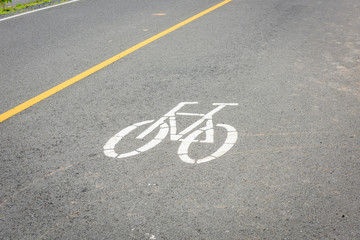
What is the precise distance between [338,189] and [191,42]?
4535 millimetres

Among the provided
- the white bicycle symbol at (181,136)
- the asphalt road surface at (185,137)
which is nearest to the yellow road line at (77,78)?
the asphalt road surface at (185,137)

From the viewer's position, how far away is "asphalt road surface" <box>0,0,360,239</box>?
299cm

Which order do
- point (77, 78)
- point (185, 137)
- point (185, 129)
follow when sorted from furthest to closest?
point (77, 78), point (185, 129), point (185, 137)

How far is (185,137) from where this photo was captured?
13.5 feet

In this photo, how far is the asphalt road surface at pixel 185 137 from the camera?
9.81ft

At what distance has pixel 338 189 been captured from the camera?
326 centimetres

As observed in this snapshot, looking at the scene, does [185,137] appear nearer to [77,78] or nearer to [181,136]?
[181,136]

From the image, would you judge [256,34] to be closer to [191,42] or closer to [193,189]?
[191,42]

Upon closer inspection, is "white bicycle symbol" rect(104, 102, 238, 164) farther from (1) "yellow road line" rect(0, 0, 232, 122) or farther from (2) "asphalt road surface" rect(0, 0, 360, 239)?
(1) "yellow road line" rect(0, 0, 232, 122)

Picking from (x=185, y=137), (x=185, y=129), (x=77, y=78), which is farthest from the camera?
(x=77, y=78)

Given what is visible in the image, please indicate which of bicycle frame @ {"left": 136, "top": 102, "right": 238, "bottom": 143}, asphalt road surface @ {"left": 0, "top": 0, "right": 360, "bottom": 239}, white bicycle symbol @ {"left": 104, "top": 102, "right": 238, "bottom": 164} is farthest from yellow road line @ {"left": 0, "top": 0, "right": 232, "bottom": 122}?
bicycle frame @ {"left": 136, "top": 102, "right": 238, "bottom": 143}

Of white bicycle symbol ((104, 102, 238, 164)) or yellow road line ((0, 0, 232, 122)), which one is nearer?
white bicycle symbol ((104, 102, 238, 164))

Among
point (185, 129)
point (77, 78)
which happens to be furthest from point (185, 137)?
point (77, 78)

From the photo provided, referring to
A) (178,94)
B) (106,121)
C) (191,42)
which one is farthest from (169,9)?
(106,121)
